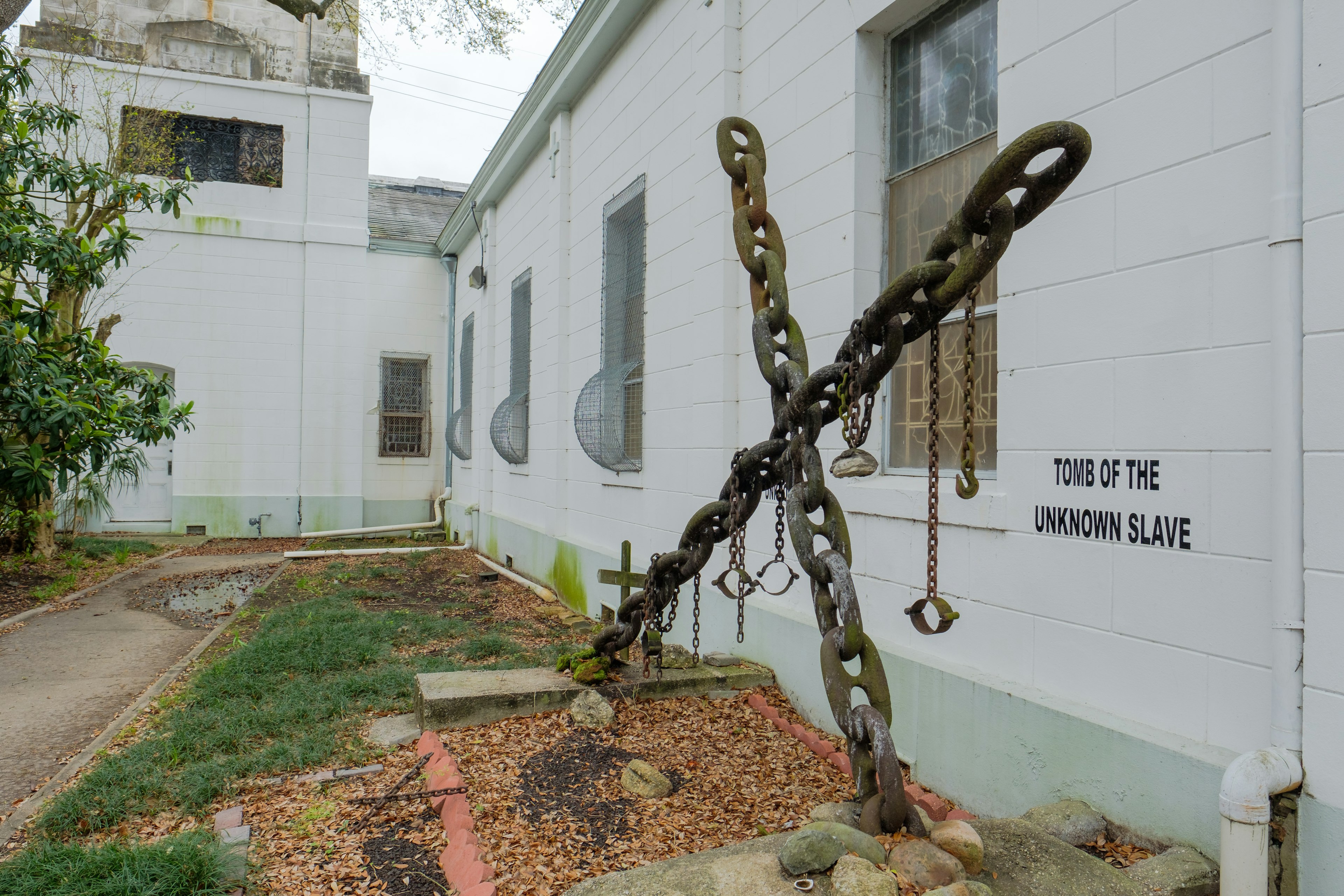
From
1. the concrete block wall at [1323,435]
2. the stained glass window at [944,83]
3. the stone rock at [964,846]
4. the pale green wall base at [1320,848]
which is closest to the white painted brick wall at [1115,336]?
the concrete block wall at [1323,435]

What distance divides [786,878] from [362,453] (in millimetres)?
14083

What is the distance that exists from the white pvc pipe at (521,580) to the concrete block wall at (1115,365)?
400 centimetres

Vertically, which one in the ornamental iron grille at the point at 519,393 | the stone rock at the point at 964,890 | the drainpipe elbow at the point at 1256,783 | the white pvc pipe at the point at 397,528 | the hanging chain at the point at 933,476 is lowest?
the white pvc pipe at the point at 397,528

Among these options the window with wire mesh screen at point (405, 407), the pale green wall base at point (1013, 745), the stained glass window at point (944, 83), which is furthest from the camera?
the window with wire mesh screen at point (405, 407)

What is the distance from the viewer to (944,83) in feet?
13.1

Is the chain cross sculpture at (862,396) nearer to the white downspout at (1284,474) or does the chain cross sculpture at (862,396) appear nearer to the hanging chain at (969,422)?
the hanging chain at (969,422)

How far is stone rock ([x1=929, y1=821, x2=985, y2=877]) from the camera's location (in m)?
2.30

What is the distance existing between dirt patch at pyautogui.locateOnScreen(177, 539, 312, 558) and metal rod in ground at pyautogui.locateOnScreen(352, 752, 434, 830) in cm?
996

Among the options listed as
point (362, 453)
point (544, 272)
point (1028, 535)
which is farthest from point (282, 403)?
point (1028, 535)

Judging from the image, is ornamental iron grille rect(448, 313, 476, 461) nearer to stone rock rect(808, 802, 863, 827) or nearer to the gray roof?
the gray roof

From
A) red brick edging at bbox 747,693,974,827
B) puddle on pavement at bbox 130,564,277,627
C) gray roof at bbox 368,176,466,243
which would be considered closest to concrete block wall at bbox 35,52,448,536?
gray roof at bbox 368,176,466,243

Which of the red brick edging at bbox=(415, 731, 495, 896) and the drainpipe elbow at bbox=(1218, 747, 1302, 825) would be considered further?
the red brick edging at bbox=(415, 731, 495, 896)

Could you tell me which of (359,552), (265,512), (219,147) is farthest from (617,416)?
(219,147)

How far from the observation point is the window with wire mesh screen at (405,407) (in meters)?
15.4
